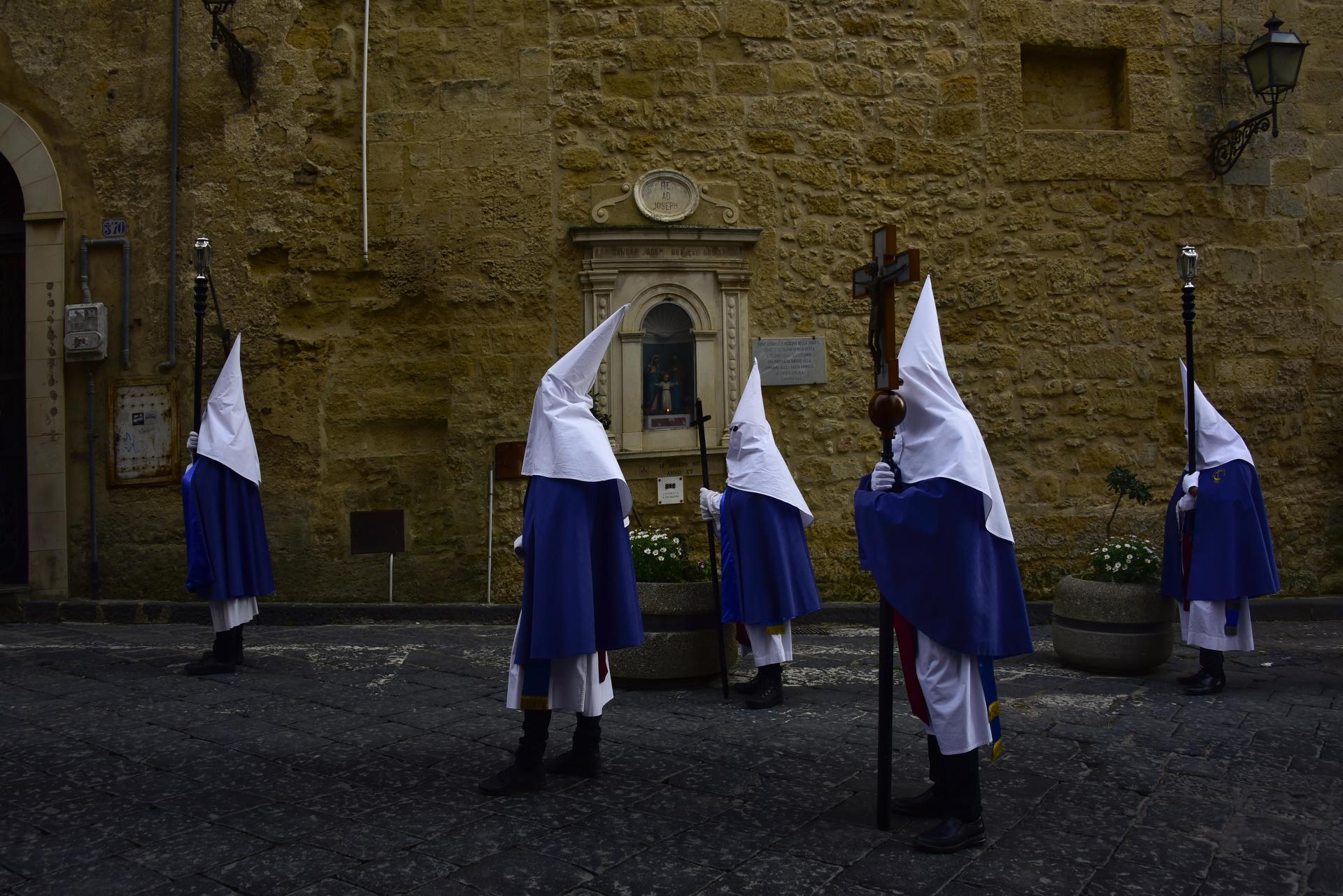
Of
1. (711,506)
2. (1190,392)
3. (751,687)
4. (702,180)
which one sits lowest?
(751,687)

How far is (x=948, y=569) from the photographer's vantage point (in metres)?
3.69

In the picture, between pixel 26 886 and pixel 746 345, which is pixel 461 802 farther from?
pixel 746 345

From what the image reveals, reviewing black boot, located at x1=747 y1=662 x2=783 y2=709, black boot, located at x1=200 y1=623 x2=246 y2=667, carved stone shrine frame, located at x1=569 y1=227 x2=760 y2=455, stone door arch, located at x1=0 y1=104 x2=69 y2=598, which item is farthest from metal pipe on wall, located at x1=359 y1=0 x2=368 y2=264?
black boot, located at x1=747 y1=662 x2=783 y2=709

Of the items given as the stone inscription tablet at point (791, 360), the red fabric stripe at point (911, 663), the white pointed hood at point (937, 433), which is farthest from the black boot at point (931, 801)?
the stone inscription tablet at point (791, 360)

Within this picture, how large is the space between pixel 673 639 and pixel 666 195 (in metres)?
4.69

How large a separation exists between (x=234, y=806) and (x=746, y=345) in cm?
643

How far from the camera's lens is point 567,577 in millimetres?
4367

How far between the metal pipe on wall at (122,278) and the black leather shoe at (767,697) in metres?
6.74

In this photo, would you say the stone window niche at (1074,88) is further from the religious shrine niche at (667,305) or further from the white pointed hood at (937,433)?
the white pointed hood at (937,433)

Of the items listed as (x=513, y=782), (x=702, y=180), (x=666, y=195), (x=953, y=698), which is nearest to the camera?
(x=953, y=698)

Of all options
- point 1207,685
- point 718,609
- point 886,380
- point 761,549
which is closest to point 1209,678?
point 1207,685

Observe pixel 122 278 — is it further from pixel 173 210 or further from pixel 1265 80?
pixel 1265 80

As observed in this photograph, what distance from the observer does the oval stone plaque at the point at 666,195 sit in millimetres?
9320

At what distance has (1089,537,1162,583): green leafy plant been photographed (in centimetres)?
668
